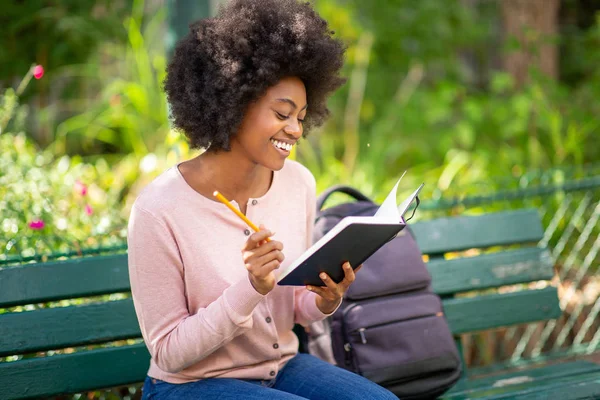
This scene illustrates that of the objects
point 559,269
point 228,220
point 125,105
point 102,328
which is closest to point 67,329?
point 102,328

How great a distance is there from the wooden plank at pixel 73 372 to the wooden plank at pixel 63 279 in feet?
0.66

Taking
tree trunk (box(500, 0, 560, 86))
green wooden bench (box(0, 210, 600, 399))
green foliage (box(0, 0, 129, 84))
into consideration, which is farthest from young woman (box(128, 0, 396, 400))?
tree trunk (box(500, 0, 560, 86))

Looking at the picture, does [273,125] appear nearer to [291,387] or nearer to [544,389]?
[291,387]

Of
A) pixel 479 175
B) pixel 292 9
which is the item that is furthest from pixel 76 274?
pixel 479 175

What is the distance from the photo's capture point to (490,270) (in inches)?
128

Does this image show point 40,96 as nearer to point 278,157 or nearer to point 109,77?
point 109,77

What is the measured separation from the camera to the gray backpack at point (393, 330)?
268 cm

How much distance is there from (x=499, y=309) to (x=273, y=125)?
59.1 inches

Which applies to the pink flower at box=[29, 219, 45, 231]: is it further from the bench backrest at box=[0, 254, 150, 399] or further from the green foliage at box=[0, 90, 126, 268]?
the bench backrest at box=[0, 254, 150, 399]

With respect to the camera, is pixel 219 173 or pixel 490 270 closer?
pixel 219 173

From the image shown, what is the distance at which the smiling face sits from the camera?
2.26 metres

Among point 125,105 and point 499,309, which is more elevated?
point 125,105

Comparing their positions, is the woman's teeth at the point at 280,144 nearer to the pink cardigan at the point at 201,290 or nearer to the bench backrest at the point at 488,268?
the pink cardigan at the point at 201,290

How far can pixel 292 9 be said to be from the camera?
2.31 meters
